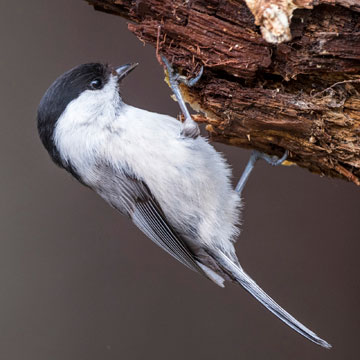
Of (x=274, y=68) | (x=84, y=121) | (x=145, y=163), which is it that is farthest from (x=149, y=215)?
(x=274, y=68)

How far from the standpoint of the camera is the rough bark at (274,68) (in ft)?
3.18

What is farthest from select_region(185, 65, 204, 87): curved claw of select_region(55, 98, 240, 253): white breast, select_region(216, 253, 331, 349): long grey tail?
select_region(216, 253, 331, 349): long grey tail

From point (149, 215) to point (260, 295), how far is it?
34 centimetres

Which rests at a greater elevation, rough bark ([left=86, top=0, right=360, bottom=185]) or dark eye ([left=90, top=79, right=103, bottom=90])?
rough bark ([left=86, top=0, right=360, bottom=185])

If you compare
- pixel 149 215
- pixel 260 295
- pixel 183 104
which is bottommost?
pixel 260 295

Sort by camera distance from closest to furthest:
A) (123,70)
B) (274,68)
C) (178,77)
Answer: (274,68), (178,77), (123,70)

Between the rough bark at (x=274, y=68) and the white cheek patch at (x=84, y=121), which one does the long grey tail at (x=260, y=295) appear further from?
the white cheek patch at (x=84, y=121)

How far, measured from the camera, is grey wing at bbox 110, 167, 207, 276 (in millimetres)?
1234

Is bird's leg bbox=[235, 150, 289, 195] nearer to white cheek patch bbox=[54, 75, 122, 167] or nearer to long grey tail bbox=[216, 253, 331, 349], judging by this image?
long grey tail bbox=[216, 253, 331, 349]

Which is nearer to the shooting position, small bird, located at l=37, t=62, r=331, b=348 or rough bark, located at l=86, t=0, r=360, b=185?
rough bark, located at l=86, t=0, r=360, b=185

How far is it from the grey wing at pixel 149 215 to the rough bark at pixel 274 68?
0.23 meters

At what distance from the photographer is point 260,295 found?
124cm

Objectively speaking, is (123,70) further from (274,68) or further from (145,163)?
(274,68)

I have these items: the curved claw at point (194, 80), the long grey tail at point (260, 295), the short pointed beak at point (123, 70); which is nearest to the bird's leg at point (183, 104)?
the curved claw at point (194, 80)
